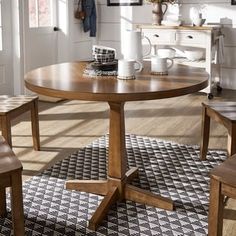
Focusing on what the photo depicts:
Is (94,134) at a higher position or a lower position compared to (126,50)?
lower

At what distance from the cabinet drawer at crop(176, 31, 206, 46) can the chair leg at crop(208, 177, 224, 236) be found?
3570mm

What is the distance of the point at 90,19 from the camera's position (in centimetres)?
593

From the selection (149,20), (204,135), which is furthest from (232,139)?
(149,20)

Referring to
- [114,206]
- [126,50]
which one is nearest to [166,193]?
[114,206]

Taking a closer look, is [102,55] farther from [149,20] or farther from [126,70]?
[149,20]

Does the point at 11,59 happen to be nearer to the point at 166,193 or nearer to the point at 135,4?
the point at 135,4

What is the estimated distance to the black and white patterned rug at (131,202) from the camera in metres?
2.06

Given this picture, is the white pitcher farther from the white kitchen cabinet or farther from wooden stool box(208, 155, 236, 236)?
the white kitchen cabinet

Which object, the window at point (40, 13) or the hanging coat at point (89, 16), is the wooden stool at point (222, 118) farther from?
the hanging coat at point (89, 16)

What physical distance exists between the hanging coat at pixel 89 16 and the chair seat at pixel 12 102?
3080mm

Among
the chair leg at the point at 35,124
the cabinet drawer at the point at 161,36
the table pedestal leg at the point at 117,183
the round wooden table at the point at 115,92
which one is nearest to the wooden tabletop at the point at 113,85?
the round wooden table at the point at 115,92

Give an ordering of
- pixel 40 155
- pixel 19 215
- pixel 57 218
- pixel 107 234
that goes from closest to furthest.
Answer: pixel 19 215, pixel 107 234, pixel 57 218, pixel 40 155

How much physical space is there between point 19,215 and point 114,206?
0.71 m

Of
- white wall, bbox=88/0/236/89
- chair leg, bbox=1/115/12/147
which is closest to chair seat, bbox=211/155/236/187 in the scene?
chair leg, bbox=1/115/12/147
